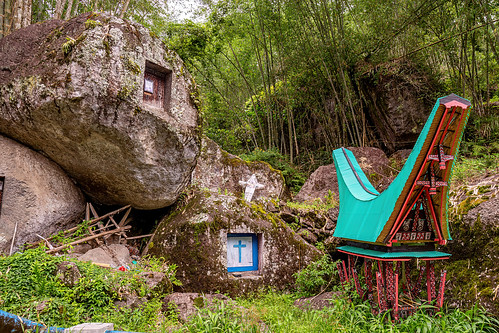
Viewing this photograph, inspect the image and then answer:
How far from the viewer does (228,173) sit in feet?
23.7

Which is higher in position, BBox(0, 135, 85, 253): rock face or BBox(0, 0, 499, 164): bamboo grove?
BBox(0, 0, 499, 164): bamboo grove

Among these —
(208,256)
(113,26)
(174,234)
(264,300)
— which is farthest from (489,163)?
(113,26)

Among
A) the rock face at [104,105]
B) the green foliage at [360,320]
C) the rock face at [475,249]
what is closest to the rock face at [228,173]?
the rock face at [104,105]

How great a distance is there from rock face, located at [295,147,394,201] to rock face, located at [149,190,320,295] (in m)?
2.68

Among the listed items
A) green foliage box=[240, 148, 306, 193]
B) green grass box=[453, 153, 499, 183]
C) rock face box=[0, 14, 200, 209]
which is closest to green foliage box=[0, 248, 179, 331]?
rock face box=[0, 14, 200, 209]

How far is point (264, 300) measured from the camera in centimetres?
438

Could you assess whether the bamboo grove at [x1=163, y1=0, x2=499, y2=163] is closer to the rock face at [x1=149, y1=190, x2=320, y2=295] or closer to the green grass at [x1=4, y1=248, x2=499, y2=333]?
the rock face at [x1=149, y1=190, x2=320, y2=295]

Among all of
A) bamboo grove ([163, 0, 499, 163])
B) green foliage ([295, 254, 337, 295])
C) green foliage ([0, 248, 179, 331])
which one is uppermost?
bamboo grove ([163, 0, 499, 163])

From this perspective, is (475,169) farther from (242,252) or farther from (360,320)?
(242,252)

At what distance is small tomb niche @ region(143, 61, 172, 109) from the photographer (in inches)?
188

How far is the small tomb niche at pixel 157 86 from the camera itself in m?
4.77

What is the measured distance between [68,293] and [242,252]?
7.68 ft

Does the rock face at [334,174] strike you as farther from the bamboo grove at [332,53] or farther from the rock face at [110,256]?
the rock face at [110,256]

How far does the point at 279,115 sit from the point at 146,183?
664cm
